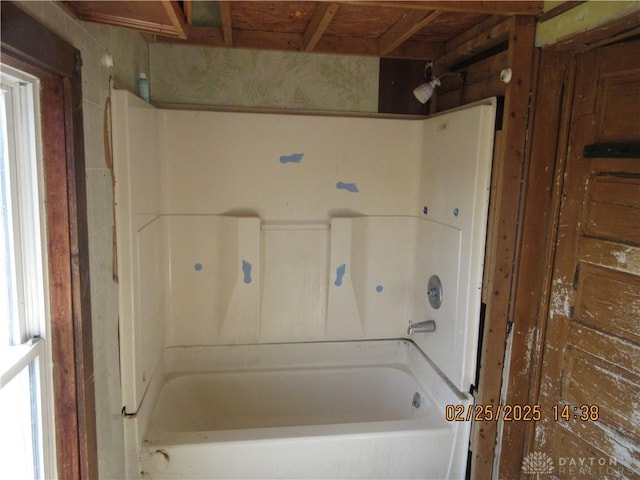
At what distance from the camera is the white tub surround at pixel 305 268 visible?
6.86ft

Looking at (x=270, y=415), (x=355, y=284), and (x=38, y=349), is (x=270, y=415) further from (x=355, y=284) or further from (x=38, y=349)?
(x=38, y=349)

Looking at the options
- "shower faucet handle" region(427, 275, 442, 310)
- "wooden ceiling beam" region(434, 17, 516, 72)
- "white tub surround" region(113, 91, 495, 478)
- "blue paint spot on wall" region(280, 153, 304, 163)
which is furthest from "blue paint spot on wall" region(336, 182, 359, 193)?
"wooden ceiling beam" region(434, 17, 516, 72)

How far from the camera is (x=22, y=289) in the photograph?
1086 millimetres

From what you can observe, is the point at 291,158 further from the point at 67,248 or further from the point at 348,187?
the point at 67,248

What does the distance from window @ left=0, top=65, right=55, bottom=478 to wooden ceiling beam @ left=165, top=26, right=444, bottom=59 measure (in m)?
1.35

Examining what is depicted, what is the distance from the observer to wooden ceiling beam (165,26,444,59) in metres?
2.25

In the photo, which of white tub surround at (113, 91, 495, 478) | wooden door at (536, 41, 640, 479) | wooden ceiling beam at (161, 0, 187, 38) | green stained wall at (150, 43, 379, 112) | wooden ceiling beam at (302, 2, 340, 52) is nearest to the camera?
wooden ceiling beam at (161, 0, 187, 38)

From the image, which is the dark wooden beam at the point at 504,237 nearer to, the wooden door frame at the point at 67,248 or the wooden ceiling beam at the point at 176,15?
the wooden ceiling beam at the point at 176,15

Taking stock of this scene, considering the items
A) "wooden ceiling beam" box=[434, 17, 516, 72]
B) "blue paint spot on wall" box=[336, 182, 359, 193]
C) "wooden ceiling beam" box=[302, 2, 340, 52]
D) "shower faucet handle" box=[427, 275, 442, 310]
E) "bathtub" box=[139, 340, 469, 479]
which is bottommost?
"bathtub" box=[139, 340, 469, 479]

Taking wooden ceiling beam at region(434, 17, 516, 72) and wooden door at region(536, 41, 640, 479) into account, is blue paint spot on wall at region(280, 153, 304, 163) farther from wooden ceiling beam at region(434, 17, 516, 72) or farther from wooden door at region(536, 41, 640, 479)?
wooden door at region(536, 41, 640, 479)

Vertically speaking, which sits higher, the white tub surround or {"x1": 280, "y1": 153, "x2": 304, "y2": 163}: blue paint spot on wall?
{"x1": 280, "y1": 153, "x2": 304, "y2": 163}: blue paint spot on wall

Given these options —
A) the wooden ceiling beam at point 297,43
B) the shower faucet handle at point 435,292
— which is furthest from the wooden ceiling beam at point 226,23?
the shower faucet handle at point 435,292

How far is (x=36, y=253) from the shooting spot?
1104mm

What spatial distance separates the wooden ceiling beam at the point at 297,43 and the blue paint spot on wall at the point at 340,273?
1176 mm
